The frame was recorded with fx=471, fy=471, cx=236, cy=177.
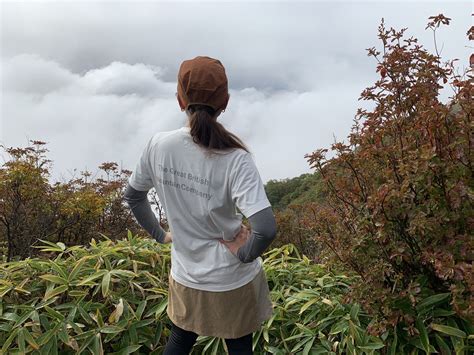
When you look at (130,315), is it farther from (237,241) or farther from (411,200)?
(411,200)

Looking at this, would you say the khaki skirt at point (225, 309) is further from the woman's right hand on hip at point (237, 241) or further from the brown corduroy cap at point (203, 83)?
the brown corduroy cap at point (203, 83)

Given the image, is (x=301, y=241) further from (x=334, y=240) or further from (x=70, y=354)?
(x=70, y=354)

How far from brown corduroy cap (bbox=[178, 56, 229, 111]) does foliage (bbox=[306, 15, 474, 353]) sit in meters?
0.89

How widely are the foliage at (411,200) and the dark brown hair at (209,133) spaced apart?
0.81m

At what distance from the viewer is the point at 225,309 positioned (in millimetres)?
1792

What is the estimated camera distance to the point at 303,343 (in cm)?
249

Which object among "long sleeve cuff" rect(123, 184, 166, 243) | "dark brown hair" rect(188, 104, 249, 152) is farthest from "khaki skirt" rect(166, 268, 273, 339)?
"dark brown hair" rect(188, 104, 249, 152)

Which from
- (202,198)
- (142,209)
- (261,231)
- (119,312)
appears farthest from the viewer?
(119,312)

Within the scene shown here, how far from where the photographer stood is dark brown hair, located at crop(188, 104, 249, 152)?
1674 millimetres

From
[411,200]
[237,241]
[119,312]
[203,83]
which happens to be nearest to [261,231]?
[237,241]

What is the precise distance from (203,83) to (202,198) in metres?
0.41

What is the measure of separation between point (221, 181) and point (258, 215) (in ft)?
0.65

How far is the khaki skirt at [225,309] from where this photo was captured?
1790mm

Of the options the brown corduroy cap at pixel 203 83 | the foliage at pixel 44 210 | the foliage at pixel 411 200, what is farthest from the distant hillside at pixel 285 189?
the brown corduroy cap at pixel 203 83
